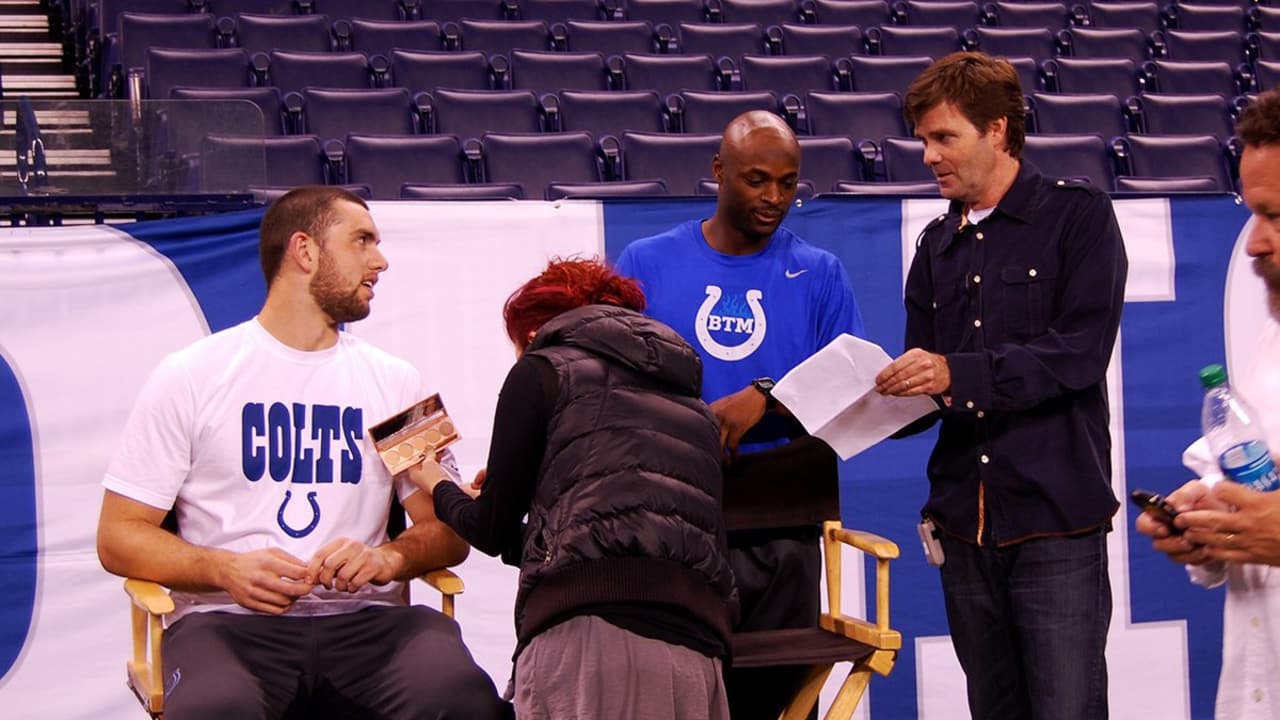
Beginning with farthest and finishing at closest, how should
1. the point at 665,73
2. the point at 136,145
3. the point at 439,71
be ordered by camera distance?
the point at 665,73, the point at 439,71, the point at 136,145

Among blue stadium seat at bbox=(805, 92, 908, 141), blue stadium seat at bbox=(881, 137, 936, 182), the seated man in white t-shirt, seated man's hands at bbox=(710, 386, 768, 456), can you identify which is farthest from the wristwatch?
blue stadium seat at bbox=(805, 92, 908, 141)

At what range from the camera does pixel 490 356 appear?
12.5 ft

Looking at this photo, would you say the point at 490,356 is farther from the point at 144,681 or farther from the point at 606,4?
the point at 606,4

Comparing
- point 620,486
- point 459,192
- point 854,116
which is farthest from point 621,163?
point 620,486

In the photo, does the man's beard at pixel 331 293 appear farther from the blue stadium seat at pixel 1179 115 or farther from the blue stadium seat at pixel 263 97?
the blue stadium seat at pixel 1179 115

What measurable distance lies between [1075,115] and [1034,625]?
511cm

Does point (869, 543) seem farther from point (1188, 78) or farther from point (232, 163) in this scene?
point (1188, 78)

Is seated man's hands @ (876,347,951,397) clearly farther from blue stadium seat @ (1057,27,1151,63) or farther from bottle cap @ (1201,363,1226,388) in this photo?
blue stadium seat @ (1057,27,1151,63)

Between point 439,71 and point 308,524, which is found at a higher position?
point 439,71

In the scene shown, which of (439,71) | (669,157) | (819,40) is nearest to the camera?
(669,157)

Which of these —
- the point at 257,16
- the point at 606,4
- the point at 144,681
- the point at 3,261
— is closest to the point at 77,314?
the point at 3,261

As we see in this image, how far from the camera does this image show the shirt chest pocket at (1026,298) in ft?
8.30

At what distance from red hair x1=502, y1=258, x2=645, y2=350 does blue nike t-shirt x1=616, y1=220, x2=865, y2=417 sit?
0.39m

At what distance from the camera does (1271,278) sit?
176cm
